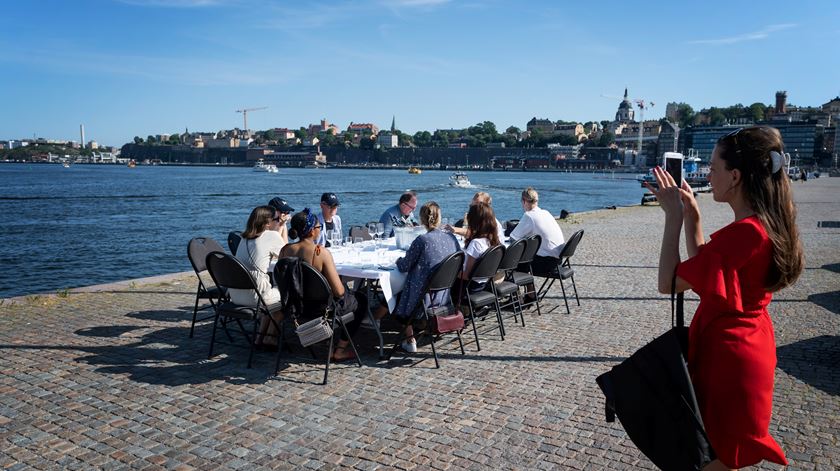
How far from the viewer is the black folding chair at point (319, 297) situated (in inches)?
160

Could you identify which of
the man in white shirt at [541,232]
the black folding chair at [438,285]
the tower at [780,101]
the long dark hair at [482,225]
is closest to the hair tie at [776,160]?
the black folding chair at [438,285]

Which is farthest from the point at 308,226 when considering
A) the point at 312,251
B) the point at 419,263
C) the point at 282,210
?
the point at 282,210

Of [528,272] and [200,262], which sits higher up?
[200,262]

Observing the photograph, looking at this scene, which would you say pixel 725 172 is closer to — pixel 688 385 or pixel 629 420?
pixel 688 385

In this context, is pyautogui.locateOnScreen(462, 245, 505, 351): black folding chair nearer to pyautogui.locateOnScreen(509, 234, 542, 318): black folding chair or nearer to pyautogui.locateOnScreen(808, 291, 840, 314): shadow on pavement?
pyautogui.locateOnScreen(509, 234, 542, 318): black folding chair

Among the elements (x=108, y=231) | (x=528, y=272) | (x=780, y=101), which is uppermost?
(x=780, y=101)

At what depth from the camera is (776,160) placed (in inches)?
68.3

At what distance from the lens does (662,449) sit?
6.03 feet

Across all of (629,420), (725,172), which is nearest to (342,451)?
(629,420)

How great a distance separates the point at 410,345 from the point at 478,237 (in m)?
1.10

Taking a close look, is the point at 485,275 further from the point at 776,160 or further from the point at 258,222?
the point at 776,160

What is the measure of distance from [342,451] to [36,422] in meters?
1.73

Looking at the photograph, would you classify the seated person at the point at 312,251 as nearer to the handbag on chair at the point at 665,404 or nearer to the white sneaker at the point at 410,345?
the white sneaker at the point at 410,345

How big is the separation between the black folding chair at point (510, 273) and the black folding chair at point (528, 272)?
8 centimetres
